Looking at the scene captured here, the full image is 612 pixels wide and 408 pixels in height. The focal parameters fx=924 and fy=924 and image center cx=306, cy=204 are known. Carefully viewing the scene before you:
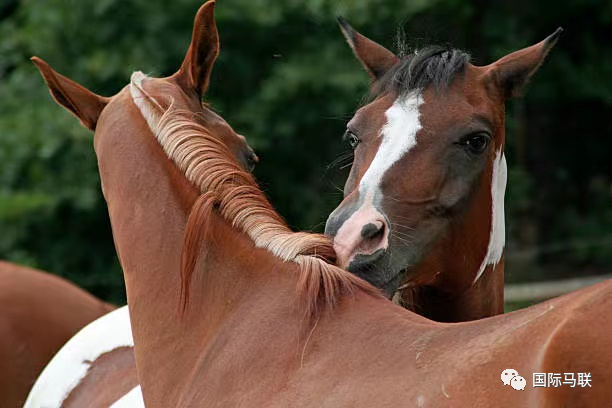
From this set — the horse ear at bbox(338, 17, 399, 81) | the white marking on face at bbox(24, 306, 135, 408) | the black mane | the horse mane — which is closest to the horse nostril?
the horse mane

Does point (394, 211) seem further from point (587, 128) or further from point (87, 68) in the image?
point (587, 128)

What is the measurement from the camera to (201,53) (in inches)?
106

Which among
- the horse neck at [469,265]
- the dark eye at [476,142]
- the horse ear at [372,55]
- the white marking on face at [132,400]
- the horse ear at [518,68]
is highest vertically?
the horse ear at [372,55]

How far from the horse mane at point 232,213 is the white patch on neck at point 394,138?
43 centimetres

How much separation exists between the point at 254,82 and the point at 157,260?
534 cm

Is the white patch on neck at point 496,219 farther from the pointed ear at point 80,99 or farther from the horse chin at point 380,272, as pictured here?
the pointed ear at point 80,99

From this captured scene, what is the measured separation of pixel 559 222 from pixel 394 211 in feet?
22.2

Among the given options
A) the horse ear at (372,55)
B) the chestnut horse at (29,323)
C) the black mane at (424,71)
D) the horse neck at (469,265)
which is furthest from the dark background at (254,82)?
the horse neck at (469,265)

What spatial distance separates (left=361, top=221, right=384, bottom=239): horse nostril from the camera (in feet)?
8.04

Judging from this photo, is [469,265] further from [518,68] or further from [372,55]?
[372,55]

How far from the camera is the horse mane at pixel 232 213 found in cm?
213

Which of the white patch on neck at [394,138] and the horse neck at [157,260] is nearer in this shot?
the horse neck at [157,260]

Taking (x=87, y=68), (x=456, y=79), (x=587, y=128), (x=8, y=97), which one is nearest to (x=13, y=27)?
(x=8, y=97)

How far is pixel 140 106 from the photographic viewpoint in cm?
250
